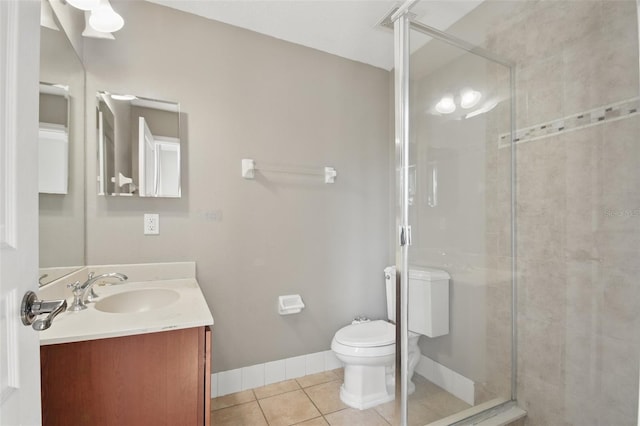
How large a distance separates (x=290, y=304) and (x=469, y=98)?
5.60ft

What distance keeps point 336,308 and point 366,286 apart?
12.3 inches

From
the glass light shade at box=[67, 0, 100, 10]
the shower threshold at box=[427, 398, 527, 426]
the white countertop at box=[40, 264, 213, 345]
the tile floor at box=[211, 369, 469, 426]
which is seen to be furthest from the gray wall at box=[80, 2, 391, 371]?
the shower threshold at box=[427, 398, 527, 426]

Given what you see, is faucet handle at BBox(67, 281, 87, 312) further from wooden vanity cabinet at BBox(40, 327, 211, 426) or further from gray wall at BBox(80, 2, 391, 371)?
gray wall at BBox(80, 2, 391, 371)

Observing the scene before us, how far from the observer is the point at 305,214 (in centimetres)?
227

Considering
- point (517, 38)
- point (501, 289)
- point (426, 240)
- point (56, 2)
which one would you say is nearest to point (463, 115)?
point (517, 38)

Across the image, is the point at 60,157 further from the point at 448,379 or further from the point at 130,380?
the point at 448,379

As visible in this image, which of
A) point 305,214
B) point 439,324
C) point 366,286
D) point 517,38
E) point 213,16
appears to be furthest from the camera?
point 366,286

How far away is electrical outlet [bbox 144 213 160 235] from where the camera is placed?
1.81 meters

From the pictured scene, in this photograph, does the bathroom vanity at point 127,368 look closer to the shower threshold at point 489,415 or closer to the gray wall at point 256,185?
the gray wall at point 256,185

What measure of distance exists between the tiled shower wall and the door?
71.7 inches

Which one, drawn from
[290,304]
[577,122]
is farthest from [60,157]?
[577,122]

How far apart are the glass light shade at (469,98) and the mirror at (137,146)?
5.48ft

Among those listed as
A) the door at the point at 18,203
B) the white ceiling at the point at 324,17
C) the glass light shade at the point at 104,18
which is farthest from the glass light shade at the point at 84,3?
the door at the point at 18,203

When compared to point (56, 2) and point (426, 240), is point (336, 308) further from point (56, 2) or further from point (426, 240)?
point (56, 2)
